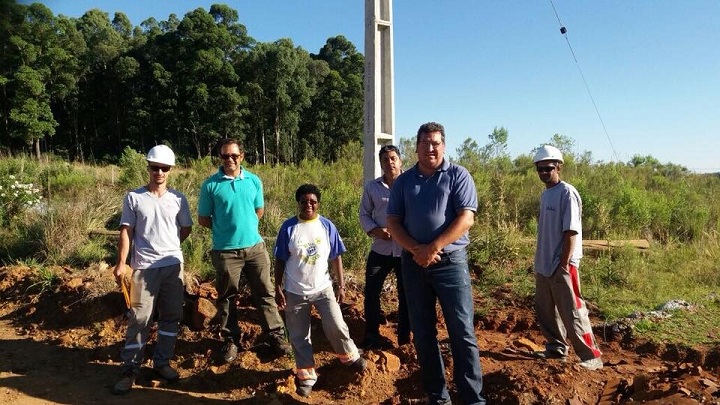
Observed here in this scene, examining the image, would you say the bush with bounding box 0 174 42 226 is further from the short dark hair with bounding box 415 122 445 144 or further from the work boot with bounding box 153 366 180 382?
the short dark hair with bounding box 415 122 445 144

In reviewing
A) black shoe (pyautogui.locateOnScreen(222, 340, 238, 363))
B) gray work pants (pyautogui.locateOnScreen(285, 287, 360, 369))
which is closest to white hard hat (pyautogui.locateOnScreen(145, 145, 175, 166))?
gray work pants (pyautogui.locateOnScreen(285, 287, 360, 369))

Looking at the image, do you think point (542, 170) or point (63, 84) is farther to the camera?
point (63, 84)

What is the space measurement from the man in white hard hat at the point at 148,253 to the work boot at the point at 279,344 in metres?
0.82

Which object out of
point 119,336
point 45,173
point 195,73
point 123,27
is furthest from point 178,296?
point 123,27

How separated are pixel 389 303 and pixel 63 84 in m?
28.9

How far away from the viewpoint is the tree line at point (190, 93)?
2883cm

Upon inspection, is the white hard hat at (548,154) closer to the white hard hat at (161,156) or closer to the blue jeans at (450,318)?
the blue jeans at (450,318)

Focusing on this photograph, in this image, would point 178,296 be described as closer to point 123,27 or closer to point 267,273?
point 267,273

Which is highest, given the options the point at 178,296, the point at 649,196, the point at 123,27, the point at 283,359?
the point at 123,27

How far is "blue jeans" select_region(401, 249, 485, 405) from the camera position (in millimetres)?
3254

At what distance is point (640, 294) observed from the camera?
19.8ft

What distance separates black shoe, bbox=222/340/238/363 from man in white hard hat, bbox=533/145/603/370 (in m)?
2.67

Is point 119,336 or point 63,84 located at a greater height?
point 63,84

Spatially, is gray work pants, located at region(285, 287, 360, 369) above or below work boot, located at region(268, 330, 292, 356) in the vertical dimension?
above
